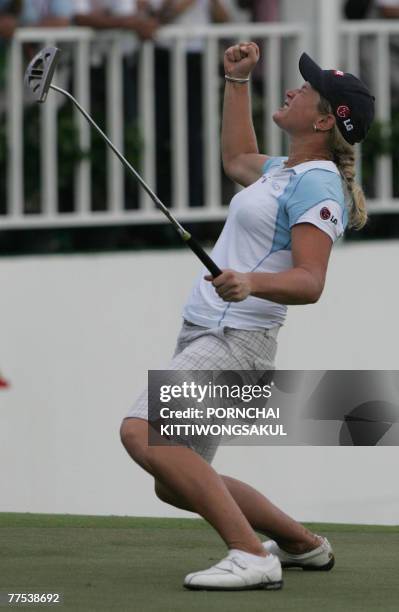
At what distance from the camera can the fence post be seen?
28.8ft

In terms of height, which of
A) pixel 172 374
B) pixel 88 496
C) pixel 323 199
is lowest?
pixel 88 496

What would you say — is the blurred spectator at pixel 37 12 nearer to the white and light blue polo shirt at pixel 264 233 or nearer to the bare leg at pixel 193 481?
the white and light blue polo shirt at pixel 264 233

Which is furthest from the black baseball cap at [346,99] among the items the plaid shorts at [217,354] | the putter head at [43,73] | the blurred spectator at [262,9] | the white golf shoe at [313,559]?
the blurred spectator at [262,9]

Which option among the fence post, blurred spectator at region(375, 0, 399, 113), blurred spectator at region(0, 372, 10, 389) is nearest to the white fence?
the fence post

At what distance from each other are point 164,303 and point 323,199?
3318 mm

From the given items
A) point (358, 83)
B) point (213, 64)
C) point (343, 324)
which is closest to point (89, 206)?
point (213, 64)

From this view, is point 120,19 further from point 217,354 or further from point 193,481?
point 193,481

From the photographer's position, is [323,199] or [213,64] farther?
[213,64]

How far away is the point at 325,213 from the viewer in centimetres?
485

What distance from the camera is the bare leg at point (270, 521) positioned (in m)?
5.18

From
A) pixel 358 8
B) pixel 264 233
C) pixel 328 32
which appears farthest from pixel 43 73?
pixel 358 8

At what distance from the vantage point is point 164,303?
8.14 metres

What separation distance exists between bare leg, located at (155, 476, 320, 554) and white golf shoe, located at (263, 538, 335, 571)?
2 centimetres

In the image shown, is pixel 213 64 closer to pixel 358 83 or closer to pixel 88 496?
pixel 88 496
